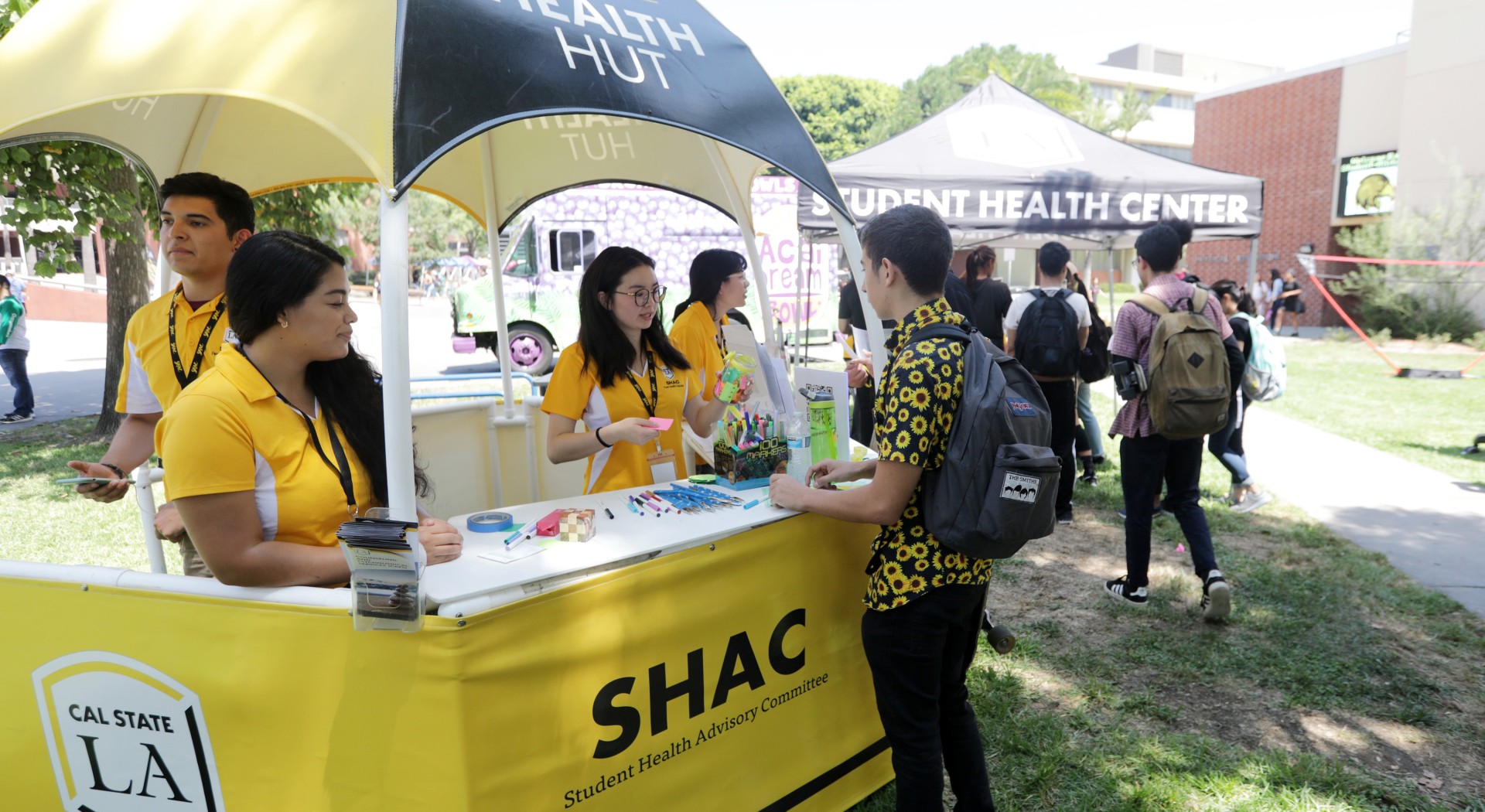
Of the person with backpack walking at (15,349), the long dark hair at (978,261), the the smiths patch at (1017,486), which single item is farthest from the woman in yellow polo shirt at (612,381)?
the person with backpack walking at (15,349)

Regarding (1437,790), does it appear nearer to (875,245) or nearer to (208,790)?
(875,245)

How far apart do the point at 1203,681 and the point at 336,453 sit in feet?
12.5

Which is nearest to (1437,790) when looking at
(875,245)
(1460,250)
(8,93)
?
(875,245)

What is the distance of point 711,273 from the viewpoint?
4688mm

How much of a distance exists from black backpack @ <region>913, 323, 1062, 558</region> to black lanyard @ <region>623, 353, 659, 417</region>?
1.33m

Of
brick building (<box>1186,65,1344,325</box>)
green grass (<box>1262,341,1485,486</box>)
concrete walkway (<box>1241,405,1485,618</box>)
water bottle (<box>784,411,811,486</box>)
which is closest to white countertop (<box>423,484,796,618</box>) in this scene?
water bottle (<box>784,411,811,486</box>)

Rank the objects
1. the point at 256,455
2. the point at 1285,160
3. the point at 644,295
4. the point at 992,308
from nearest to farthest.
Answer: the point at 256,455, the point at 644,295, the point at 992,308, the point at 1285,160

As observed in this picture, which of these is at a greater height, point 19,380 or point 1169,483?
point 19,380

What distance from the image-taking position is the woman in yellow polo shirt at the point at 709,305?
4.36m

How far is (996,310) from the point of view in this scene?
6.68 meters

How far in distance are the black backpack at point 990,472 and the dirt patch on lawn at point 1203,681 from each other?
6.70 feet

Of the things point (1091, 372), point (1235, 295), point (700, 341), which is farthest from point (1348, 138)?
point (700, 341)

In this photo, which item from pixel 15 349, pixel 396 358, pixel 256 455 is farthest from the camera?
pixel 15 349

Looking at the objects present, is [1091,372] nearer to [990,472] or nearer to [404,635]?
[990,472]
